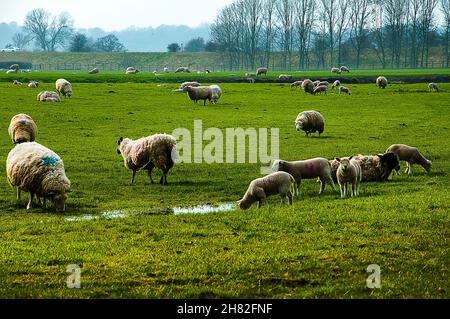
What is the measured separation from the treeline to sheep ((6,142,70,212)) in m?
119

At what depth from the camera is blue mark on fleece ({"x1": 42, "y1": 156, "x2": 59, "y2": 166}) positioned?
54.1 feet

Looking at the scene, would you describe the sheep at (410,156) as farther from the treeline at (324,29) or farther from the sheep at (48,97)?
the treeline at (324,29)

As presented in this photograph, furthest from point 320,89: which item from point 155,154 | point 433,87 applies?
point 155,154

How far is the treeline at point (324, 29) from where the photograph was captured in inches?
5305

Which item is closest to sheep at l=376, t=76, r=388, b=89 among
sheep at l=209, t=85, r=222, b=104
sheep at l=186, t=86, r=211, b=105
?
sheep at l=209, t=85, r=222, b=104

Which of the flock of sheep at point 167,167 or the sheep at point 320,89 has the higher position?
the sheep at point 320,89

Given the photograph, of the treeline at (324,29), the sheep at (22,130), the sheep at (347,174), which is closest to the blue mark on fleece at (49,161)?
the sheep at (22,130)

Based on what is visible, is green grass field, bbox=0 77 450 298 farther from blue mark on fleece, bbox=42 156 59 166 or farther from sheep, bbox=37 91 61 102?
sheep, bbox=37 91 61 102

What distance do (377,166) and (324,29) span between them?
414 ft

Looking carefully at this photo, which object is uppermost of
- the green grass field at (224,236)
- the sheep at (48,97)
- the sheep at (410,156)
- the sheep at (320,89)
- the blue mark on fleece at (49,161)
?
the sheep at (320,89)

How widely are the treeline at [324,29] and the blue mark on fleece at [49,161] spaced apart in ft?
389

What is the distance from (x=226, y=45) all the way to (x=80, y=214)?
12971 cm
